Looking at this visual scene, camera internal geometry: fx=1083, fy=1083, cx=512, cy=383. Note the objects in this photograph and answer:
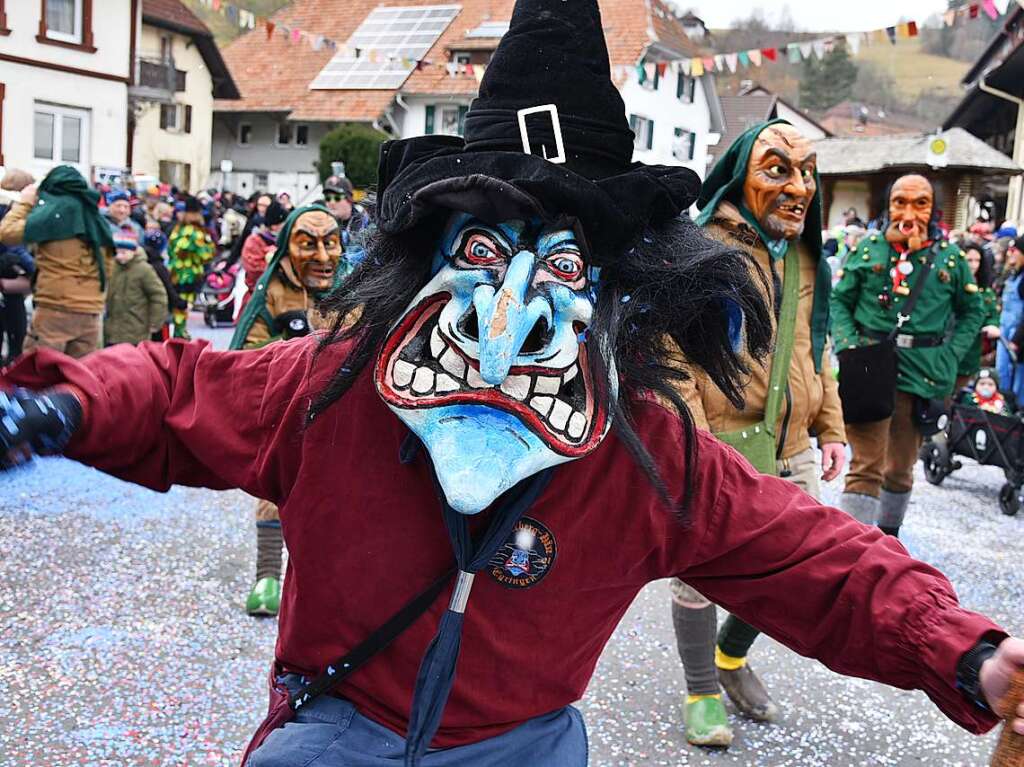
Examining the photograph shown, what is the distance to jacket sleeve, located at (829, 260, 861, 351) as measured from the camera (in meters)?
5.33

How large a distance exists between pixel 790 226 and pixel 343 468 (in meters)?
2.17

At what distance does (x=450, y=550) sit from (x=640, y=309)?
54cm

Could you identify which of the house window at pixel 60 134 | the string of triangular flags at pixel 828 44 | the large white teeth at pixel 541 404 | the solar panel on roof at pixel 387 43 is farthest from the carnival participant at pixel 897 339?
the solar panel on roof at pixel 387 43

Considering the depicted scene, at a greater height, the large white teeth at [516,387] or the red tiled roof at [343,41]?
the red tiled roof at [343,41]

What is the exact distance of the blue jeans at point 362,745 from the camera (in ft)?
5.80

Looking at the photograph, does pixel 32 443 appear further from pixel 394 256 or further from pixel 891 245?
pixel 891 245

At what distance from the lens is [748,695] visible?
384 cm

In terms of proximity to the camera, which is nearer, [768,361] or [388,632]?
[388,632]

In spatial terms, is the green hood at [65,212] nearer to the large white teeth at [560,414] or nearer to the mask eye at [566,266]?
the mask eye at [566,266]

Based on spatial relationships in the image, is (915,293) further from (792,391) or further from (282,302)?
(282,302)

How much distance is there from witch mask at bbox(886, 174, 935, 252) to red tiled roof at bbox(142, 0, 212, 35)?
28.2 meters

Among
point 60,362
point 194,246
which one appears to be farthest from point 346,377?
point 194,246

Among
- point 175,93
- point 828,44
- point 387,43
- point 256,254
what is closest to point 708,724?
point 256,254

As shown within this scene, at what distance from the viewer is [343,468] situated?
1831 millimetres
